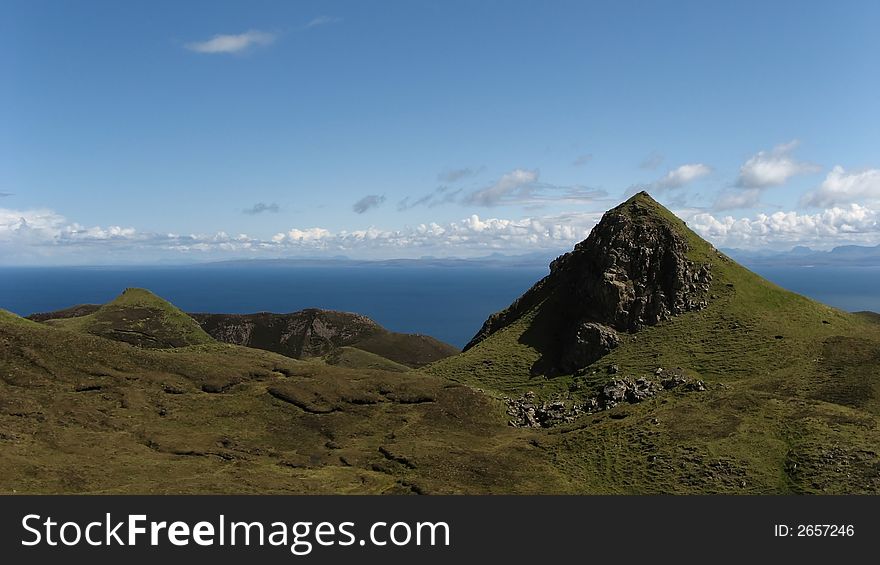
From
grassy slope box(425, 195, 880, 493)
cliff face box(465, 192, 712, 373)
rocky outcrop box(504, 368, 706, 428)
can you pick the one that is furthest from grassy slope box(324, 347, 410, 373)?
rocky outcrop box(504, 368, 706, 428)

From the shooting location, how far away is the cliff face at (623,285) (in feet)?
354

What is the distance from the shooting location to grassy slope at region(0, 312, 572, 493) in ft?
192

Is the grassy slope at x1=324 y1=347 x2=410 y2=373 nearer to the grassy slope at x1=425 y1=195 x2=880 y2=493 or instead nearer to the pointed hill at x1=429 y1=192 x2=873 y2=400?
the pointed hill at x1=429 y1=192 x2=873 y2=400

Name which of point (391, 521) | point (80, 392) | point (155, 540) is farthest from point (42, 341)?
point (391, 521)

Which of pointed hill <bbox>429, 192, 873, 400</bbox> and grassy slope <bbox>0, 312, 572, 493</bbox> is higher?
pointed hill <bbox>429, 192, 873, 400</bbox>

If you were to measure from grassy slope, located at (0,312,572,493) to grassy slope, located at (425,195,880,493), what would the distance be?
33.4 ft

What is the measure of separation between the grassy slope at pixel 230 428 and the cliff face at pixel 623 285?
27771 millimetres

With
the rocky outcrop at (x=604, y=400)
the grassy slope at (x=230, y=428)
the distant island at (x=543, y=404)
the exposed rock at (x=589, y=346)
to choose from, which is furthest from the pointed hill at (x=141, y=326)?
the rocky outcrop at (x=604, y=400)

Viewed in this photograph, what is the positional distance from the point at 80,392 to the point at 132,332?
112m

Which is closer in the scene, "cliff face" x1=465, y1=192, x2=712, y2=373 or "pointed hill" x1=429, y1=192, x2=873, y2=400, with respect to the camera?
"pointed hill" x1=429, y1=192, x2=873, y2=400

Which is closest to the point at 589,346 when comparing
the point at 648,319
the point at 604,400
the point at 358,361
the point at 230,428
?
the point at 648,319

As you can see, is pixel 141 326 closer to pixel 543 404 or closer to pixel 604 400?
pixel 543 404

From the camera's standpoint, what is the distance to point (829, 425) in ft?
215

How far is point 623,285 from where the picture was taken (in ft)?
363
